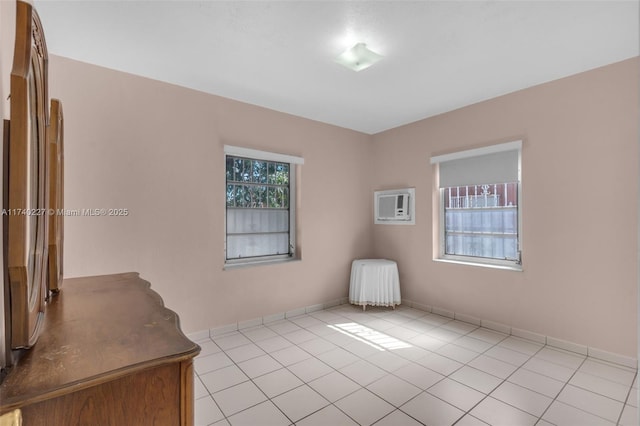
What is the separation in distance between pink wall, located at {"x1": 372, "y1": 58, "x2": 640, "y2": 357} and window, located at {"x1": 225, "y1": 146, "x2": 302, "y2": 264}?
2119mm

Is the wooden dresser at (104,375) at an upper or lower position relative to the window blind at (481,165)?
lower

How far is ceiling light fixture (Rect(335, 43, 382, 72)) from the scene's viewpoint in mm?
2377

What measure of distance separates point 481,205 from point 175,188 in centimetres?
348

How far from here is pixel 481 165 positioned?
3574 millimetres

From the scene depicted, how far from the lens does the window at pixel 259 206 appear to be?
3.60m

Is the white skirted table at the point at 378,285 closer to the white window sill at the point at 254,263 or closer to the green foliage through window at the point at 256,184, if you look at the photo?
the white window sill at the point at 254,263

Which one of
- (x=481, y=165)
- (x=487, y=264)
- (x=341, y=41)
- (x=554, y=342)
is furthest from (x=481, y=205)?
(x=341, y=41)

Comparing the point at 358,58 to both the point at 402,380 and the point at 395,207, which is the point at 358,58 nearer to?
the point at 395,207

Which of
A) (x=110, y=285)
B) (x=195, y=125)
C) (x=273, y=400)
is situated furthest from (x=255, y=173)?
(x=273, y=400)

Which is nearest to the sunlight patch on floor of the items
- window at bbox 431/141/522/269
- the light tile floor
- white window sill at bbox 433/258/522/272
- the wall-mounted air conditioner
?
the light tile floor

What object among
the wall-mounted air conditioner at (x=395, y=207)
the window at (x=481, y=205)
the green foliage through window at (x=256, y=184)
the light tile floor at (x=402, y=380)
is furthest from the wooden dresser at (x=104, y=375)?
the wall-mounted air conditioner at (x=395, y=207)

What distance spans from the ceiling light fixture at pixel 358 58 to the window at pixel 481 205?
1.80 meters

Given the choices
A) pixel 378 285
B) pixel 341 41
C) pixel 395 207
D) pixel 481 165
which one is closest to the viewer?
pixel 341 41

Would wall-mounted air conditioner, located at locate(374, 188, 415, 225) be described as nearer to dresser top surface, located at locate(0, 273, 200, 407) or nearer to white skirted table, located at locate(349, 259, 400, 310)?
white skirted table, located at locate(349, 259, 400, 310)
